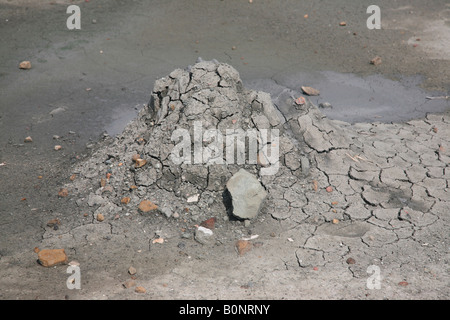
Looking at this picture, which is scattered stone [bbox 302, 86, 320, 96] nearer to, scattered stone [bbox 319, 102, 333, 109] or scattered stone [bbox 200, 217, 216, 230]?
scattered stone [bbox 319, 102, 333, 109]

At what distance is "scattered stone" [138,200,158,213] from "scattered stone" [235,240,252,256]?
0.90 m

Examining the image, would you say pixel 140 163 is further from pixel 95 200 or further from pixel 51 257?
pixel 51 257

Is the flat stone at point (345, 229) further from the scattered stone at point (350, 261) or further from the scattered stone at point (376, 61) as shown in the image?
the scattered stone at point (376, 61)

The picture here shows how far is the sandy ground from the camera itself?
147 inches

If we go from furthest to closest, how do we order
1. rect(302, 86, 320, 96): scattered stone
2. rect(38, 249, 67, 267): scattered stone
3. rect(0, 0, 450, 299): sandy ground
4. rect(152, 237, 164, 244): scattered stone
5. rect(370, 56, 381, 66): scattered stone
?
1. rect(370, 56, 381, 66): scattered stone
2. rect(302, 86, 320, 96): scattered stone
3. rect(152, 237, 164, 244): scattered stone
4. rect(38, 249, 67, 267): scattered stone
5. rect(0, 0, 450, 299): sandy ground

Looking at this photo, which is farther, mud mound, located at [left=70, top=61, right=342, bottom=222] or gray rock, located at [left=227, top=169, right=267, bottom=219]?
mud mound, located at [left=70, top=61, right=342, bottom=222]

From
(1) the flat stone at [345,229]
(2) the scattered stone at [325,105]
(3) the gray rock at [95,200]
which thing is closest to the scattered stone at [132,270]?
(3) the gray rock at [95,200]

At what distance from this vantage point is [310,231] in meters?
4.29

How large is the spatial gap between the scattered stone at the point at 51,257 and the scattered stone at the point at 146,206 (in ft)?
2.70

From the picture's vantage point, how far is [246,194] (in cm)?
442

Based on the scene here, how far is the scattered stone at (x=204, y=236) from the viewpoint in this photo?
418 cm

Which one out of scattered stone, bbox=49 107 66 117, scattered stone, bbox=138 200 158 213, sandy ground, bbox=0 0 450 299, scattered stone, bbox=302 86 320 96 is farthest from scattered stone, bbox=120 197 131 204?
scattered stone, bbox=302 86 320 96

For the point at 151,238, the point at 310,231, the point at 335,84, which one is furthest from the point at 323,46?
the point at 151,238

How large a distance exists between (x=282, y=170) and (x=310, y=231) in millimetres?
780
